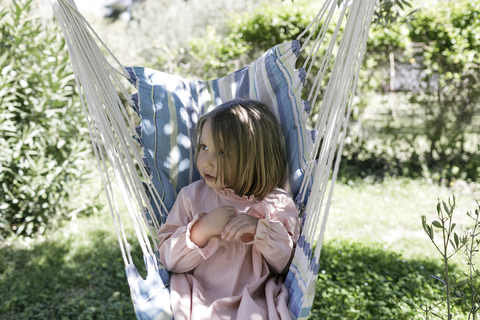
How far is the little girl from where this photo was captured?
1252 millimetres

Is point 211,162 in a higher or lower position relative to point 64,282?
higher

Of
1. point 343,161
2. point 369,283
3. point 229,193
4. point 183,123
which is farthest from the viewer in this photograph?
point 343,161

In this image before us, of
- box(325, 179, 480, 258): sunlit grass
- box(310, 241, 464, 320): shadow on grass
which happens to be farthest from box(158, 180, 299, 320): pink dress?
box(325, 179, 480, 258): sunlit grass

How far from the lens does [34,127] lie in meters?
2.77

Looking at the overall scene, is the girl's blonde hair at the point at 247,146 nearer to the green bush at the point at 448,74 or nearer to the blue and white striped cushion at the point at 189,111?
the blue and white striped cushion at the point at 189,111

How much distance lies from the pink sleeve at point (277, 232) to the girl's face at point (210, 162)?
0.16 m

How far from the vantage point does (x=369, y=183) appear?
3.94 metres

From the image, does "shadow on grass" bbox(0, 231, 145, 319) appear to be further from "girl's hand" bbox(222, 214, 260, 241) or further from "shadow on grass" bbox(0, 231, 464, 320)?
"girl's hand" bbox(222, 214, 260, 241)

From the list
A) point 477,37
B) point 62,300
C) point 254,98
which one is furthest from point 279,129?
point 477,37

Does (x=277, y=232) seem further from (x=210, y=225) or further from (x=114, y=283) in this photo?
(x=114, y=283)

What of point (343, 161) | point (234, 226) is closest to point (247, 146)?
point (234, 226)

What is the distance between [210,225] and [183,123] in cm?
59

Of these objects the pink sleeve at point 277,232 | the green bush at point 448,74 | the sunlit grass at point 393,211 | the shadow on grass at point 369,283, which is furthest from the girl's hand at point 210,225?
the green bush at point 448,74

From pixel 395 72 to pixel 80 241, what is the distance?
3397 mm
